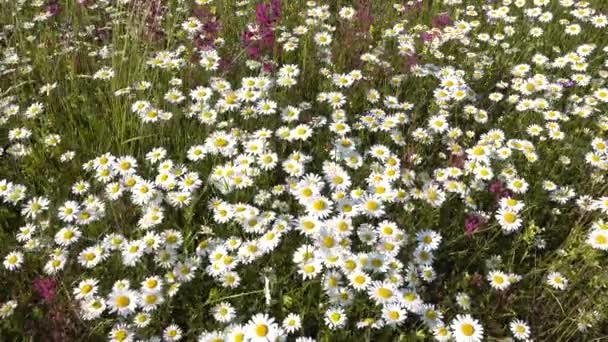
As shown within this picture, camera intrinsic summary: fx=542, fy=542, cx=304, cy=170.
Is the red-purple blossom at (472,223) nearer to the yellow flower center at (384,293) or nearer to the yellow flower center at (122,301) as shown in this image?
the yellow flower center at (384,293)

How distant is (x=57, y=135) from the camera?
3.60 m

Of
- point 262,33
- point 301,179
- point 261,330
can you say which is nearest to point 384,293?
point 261,330

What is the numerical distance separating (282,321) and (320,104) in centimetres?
193

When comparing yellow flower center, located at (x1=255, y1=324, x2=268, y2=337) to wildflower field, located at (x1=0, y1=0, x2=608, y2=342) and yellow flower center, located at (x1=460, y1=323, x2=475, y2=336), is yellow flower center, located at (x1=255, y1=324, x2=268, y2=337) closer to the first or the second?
wildflower field, located at (x1=0, y1=0, x2=608, y2=342)

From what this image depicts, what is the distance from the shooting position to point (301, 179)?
3.43 m

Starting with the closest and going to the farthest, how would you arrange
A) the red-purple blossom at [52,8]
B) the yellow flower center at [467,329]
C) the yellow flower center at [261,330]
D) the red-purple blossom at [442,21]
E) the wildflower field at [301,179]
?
the yellow flower center at [261,330] → the yellow flower center at [467,329] → the wildflower field at [301,179] → the red-purple blossom at [52,8] → the red-purple blossom at [442,21]

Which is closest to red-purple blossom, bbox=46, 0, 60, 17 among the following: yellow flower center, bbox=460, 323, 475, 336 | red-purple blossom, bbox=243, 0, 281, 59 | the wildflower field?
the wildflower field

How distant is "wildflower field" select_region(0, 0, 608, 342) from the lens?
273cm

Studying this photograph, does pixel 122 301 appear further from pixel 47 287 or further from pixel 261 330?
pixel 261 330

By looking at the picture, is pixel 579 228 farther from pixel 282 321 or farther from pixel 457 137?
pixel 282 321

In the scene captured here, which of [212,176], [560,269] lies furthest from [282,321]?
[560,269]

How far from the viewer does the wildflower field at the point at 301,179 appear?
273 cm

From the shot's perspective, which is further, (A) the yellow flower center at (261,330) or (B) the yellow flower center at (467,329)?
(B) the yellow flower center at (467,329)

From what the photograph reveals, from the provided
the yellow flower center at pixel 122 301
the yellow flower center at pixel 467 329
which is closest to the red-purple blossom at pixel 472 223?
the yellow flower center at pixel 467 329
